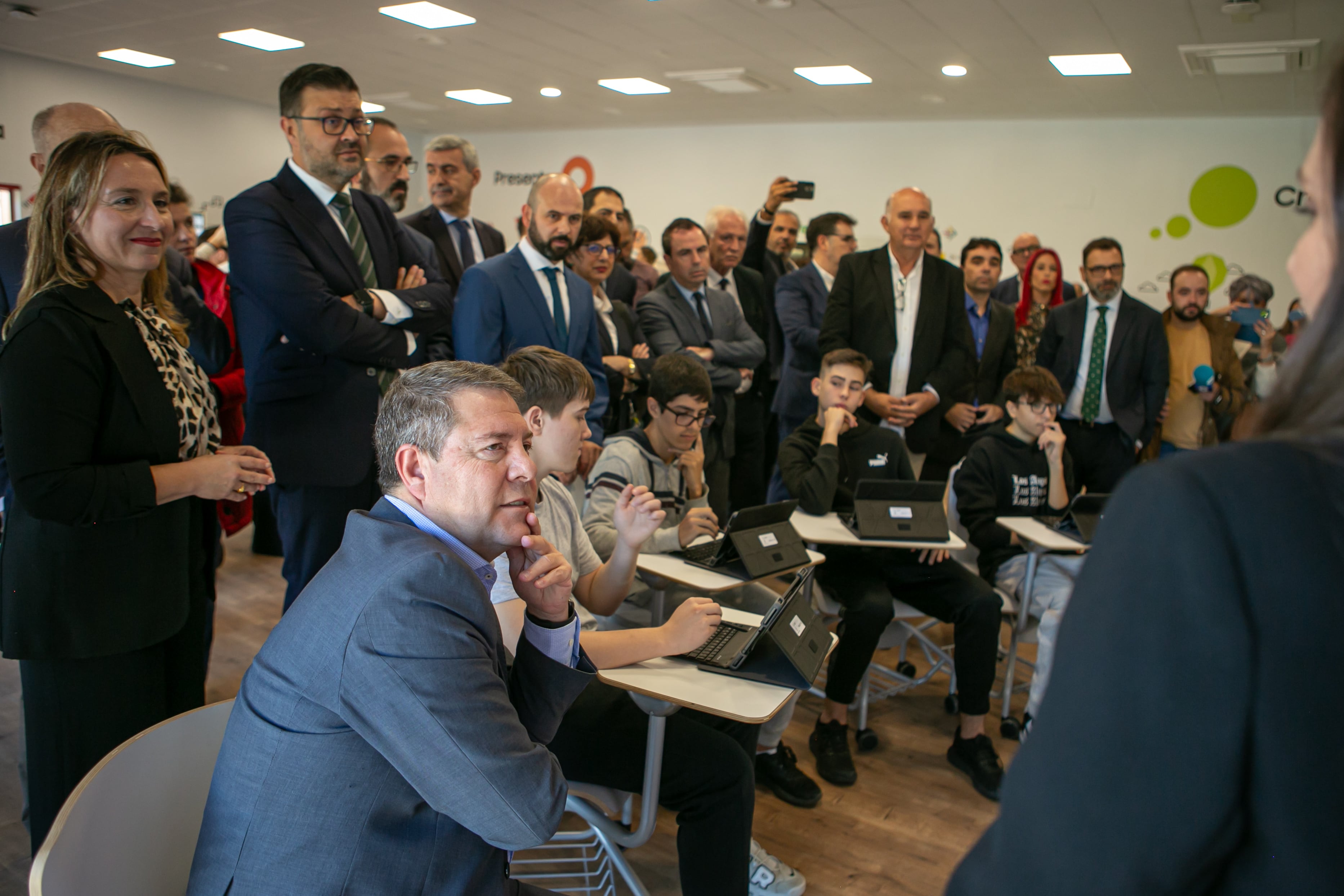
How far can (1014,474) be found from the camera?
140 inches

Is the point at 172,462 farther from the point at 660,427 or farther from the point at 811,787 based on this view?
the point at 811,787

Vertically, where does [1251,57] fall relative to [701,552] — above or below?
above

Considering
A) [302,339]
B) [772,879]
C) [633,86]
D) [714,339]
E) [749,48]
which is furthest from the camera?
[633,86]

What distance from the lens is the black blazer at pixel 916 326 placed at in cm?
417

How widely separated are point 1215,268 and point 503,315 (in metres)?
8.26

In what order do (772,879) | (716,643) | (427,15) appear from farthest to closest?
(427,15), (772,879), (716,643)

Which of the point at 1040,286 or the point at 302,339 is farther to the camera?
the point at 1040,286

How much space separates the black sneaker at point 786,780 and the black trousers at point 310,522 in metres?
1.50

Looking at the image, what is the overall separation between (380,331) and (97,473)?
3.16 feet

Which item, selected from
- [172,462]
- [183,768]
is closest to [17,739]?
[172,462]

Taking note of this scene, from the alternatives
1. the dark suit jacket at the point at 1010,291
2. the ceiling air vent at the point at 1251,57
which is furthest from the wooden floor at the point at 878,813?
the ceiling air vent at the point at 1251,57

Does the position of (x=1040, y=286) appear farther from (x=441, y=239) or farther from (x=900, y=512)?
(x=441, y=239)

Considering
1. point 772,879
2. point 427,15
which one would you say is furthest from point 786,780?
point 427,15

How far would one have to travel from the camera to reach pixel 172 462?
1.82 metres
